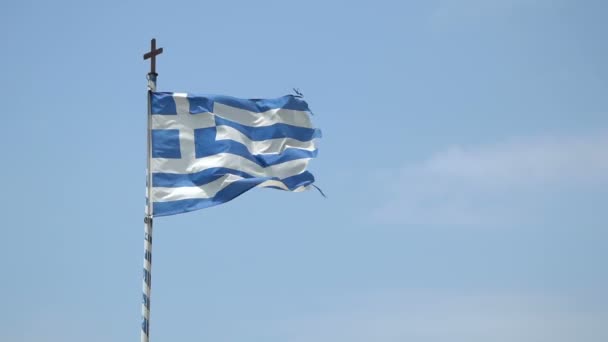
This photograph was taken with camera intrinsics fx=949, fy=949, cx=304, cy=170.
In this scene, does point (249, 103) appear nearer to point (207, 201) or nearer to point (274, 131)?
point (274, 131)

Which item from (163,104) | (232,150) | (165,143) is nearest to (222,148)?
(232,150)

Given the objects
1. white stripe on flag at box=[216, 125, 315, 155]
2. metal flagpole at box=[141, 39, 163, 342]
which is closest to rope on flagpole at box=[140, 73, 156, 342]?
metal flagpole at box=[141, 39, 163, 342]

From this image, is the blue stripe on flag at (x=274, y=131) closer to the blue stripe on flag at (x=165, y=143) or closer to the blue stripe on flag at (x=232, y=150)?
the blue stripe on flag at (x=232, y=150)

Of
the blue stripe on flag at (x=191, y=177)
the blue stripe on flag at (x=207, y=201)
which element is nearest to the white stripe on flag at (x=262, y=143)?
the blue stripe on flag at (x=191, y=177)

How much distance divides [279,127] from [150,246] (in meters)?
6.26

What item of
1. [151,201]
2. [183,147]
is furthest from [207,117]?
[151,201]

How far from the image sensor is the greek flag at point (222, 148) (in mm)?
27469

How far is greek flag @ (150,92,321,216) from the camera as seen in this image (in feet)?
90.1

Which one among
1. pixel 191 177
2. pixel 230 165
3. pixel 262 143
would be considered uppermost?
pixel 262 143

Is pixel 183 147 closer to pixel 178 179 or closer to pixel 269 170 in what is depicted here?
pixel 178 179

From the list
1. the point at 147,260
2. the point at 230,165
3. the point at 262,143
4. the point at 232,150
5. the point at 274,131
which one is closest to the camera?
the point at 147,260

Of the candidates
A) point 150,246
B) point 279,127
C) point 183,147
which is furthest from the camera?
point 279,127

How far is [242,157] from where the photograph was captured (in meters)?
28.9

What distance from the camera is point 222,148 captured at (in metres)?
28.5
